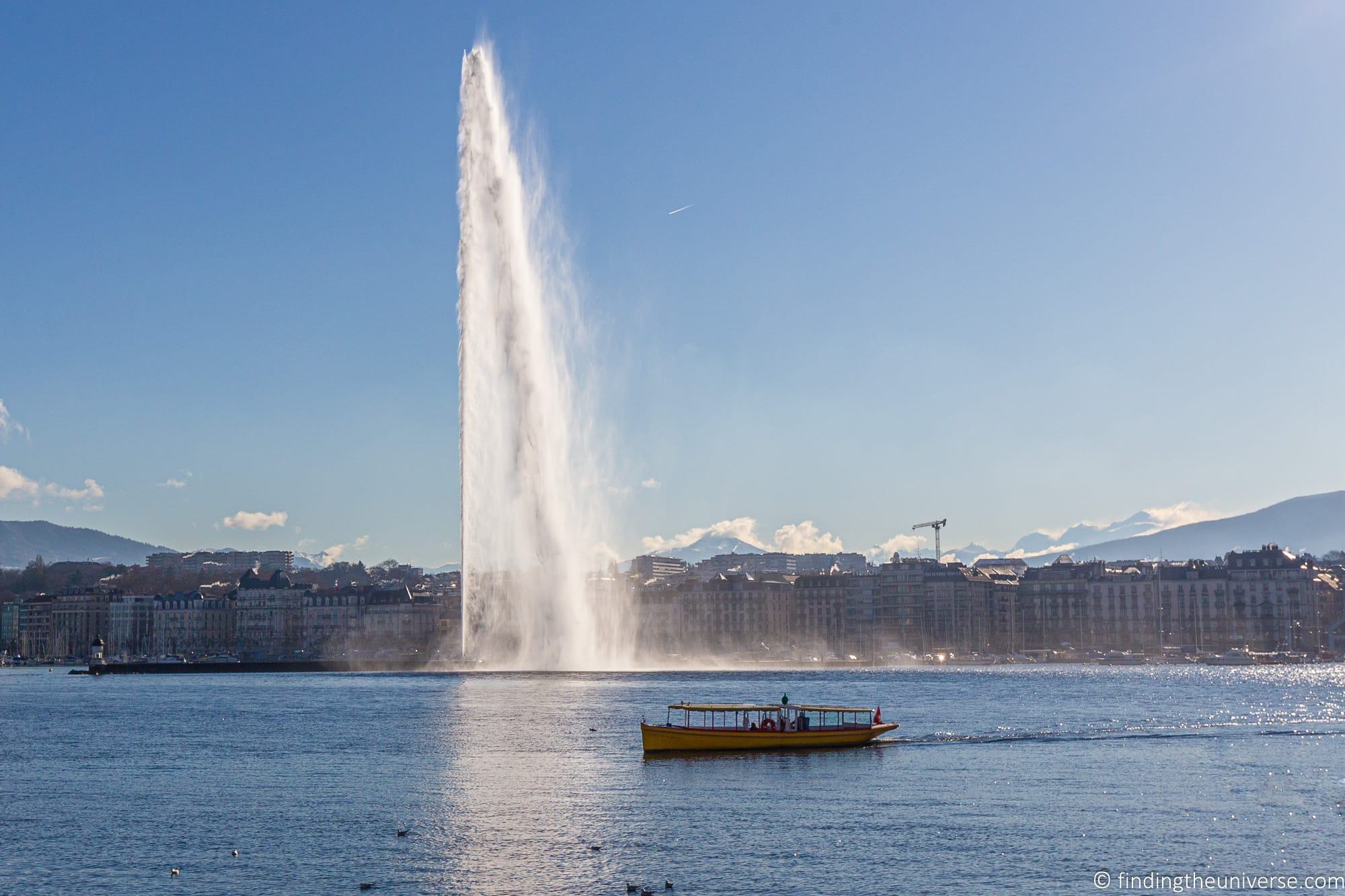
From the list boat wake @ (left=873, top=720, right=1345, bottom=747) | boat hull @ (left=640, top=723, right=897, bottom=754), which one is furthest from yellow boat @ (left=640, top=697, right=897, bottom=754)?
boat wake @ (left=873, top=720, right=1345, bottom=747)

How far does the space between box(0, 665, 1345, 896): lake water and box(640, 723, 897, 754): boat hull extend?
86cm

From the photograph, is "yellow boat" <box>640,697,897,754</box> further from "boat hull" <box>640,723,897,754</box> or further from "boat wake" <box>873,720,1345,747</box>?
"boat wake" <box>873,720,1345,747</box>

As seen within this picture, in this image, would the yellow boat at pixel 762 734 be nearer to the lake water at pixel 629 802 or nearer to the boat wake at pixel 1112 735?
the lake water at pixel 629 802

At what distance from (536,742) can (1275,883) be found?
132ft

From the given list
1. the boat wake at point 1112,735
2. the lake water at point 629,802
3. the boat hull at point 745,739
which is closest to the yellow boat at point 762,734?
the boat hull at point 745,739

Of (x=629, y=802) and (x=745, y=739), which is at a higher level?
(x=745, y=739)

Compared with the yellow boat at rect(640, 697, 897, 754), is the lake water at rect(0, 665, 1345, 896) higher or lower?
lower

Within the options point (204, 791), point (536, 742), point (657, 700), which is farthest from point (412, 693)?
point (204, 791)

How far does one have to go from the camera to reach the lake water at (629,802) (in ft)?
120

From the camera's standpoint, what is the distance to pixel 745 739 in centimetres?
6538

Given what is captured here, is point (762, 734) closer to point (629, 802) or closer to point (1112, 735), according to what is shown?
point (629, 802)

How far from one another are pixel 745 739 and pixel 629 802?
1742cm

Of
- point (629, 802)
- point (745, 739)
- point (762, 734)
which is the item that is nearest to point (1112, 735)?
point (762, 734)

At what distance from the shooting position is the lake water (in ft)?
120
